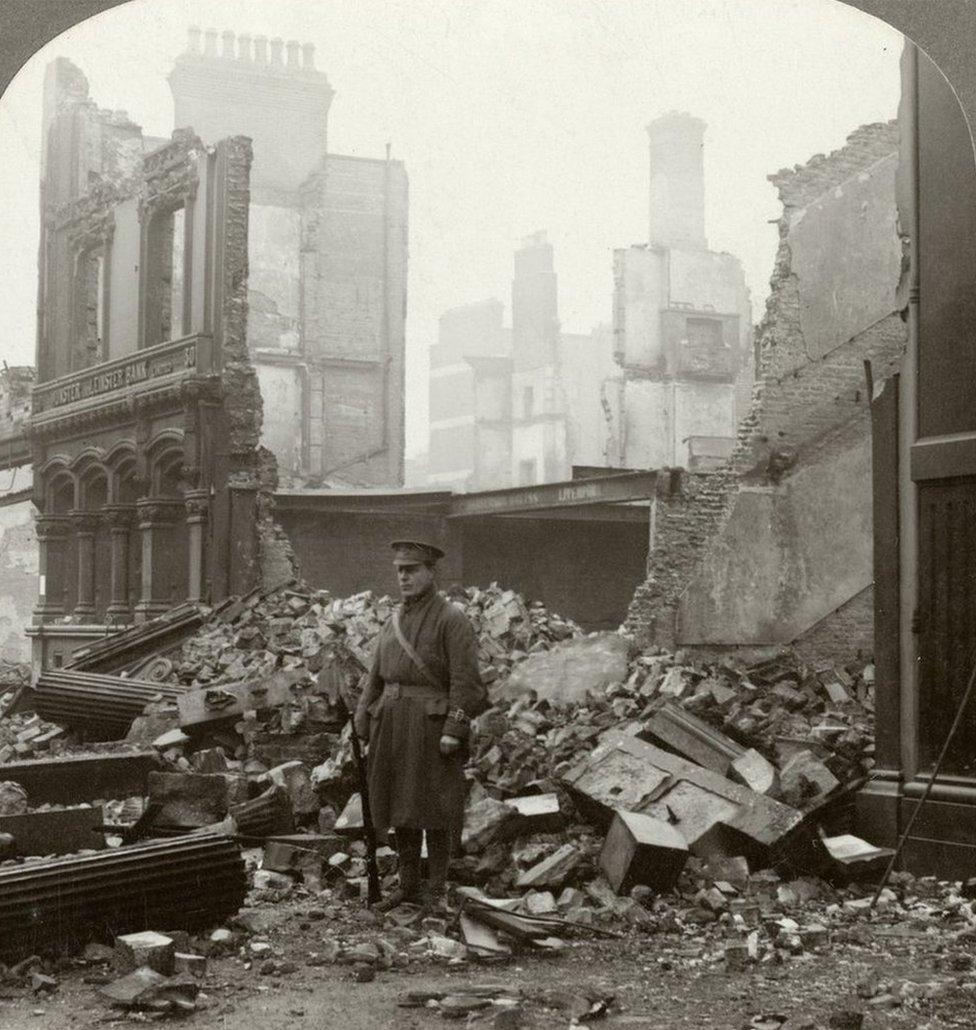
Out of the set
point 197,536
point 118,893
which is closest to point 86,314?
point 197,536

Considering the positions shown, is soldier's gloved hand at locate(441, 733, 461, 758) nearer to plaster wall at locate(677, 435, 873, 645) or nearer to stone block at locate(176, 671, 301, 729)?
stone block at locate(176, 671, 301, 729)

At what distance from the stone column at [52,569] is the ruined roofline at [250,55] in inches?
666

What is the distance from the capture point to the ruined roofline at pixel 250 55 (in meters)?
37.0

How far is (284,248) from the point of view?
119 ft

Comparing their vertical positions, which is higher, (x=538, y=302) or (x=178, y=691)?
(x=538, y=302)

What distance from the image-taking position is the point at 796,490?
18469 mm

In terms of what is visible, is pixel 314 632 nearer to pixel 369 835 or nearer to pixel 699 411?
pixel 369 835

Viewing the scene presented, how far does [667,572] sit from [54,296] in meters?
14.7

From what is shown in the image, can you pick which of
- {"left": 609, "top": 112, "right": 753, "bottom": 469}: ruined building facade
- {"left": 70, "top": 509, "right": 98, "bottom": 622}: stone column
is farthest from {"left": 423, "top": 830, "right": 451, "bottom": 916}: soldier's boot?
{"left": 609, "top": 112, "right": 753, "bottom": 469}: ruined building facade

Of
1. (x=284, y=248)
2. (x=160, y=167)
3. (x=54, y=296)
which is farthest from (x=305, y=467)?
(x=160, y=167)

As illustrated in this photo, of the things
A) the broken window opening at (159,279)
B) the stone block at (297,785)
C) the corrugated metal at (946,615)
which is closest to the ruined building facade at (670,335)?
the broken window opening at (159,279)

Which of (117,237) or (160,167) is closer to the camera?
(160,167)

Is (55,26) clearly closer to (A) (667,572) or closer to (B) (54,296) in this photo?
(A) (667,572)

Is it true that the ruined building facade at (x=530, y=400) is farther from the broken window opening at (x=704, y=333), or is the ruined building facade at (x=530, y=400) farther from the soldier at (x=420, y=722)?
the soldier at (x=420, y=722)
